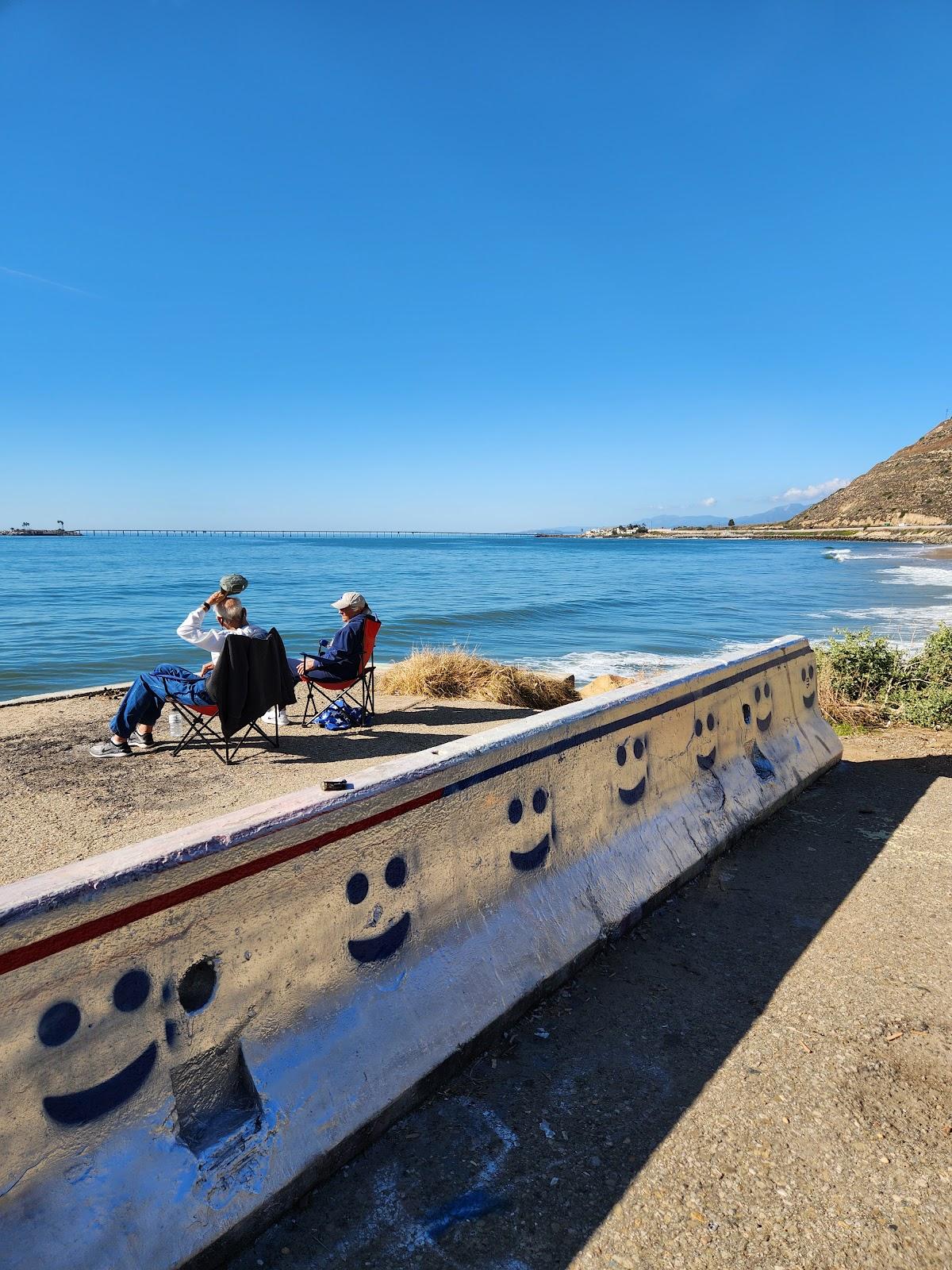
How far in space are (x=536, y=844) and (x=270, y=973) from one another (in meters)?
1.26

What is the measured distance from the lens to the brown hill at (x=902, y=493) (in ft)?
357

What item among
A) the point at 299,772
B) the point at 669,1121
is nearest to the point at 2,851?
the point at 299,772

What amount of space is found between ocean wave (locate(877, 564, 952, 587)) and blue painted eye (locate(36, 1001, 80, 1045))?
42.2m

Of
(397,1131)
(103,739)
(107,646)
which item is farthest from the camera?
(107,646)

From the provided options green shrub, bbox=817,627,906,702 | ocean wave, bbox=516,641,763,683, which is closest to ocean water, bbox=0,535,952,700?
ocean wave, bbox=516,641,763,683

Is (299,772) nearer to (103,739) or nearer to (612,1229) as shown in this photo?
(103,739)

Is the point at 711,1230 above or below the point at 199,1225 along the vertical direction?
below

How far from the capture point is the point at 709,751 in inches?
173

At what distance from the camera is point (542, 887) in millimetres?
3102

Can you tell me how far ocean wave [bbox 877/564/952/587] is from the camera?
3841 centimetres

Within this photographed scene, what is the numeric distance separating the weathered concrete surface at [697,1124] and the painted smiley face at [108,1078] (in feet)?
1.67

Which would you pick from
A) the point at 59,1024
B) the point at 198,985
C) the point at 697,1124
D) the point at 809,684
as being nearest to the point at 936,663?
the point at 809,684

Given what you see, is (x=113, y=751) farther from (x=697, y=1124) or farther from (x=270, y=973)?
(x=697, y=1124)

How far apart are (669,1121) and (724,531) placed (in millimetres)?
189066
